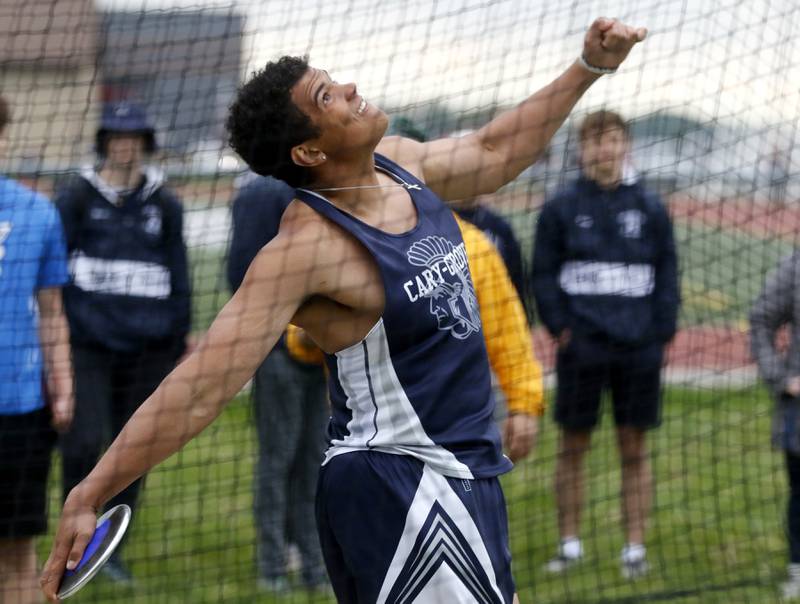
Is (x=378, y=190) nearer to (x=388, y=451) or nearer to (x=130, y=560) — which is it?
(x=388, y=451)

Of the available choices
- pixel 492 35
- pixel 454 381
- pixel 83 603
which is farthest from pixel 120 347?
pixel 454 381

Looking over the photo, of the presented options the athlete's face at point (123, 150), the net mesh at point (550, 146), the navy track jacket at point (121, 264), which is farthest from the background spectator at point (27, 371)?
the athlete's face at point (123, 150)

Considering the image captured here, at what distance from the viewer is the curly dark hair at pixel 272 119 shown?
2965 millimetres

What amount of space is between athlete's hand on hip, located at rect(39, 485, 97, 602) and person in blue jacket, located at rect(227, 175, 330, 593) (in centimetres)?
213

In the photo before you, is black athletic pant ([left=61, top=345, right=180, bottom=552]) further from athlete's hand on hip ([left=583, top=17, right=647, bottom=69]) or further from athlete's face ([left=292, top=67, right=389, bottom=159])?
athlete's hand on hip ([left=583, top=17, right=647, bottom=69])

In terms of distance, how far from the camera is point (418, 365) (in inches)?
115

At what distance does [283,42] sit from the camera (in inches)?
164

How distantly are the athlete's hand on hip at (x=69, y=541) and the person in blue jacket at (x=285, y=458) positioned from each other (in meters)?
2.13

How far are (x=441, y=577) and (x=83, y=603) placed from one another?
2.15 meters

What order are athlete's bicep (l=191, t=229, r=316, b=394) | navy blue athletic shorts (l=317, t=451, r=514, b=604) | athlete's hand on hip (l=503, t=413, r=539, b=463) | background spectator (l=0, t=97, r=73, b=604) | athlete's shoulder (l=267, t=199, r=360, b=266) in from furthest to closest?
background spectator (l=0, t=97, r=73, b=604) < athlete's hand on hip (l=503, t=413, r=539, b=463) < navy blue athletic shorts (l=317, t=451, r=514, b=604) < athlete's shoulder (l=267, t=199, r=360, b=266) < athlete's bicep (l=191, t=229, r=316, b=394)

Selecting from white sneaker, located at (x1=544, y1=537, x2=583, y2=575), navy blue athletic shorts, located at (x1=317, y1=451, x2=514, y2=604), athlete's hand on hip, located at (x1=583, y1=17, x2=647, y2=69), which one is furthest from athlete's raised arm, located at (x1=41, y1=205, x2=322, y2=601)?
white sneaker, located at (x1=544, y1=537, x2=583, y2=575)

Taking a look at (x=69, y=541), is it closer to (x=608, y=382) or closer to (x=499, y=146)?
(x=499, y=146)

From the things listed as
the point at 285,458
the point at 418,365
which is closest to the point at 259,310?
the point at 418,365

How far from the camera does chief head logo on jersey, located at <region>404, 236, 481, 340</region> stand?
2.89 metres
